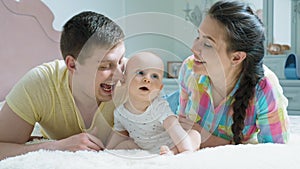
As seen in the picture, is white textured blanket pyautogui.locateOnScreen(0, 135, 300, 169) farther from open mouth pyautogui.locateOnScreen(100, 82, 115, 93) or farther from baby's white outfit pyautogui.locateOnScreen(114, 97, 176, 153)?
open mouth pyautogui.locateOnScreen(100, 82, 115, 93)

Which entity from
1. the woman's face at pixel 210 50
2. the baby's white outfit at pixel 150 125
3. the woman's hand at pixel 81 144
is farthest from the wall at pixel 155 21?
the woman's hand at pixel 81 144

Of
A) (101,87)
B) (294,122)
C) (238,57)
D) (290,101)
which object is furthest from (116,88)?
(290,101)

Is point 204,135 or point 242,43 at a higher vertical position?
point 242,43

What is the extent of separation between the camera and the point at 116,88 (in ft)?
3.42

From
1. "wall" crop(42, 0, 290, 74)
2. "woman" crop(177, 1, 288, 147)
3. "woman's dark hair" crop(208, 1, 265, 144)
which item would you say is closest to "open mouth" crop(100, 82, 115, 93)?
"wall" crop(42, 0, 290, 74)

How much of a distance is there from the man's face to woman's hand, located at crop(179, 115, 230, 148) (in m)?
0.21

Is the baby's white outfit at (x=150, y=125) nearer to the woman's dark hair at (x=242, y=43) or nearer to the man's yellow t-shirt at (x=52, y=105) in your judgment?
the man's yellow t-shirt at (x=52, y=105)

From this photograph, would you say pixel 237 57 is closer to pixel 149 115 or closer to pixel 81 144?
pixel 149 115

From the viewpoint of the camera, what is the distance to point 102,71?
105cm

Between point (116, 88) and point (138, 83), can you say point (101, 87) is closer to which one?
point (116, 88)

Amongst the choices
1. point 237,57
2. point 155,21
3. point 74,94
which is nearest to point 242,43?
point 237,57

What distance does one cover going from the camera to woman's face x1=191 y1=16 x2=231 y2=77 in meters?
1.13

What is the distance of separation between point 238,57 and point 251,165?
50 cm

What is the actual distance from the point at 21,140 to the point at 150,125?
40 centimetres
